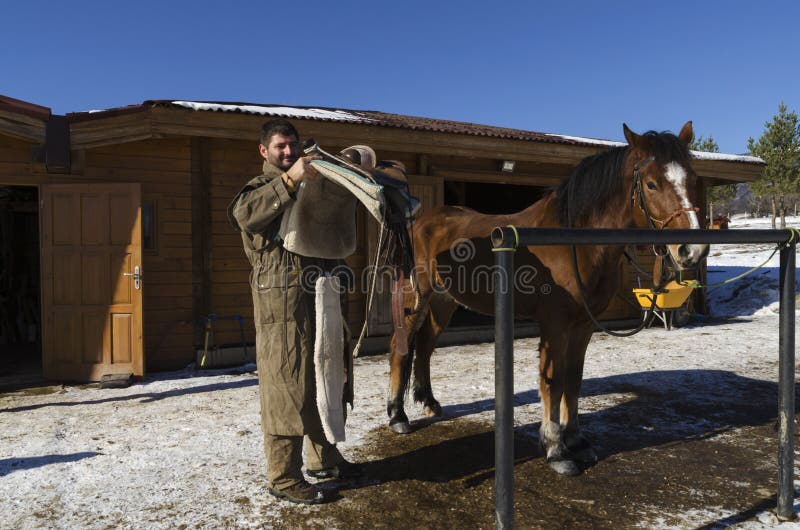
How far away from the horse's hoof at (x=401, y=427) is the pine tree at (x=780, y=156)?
3514 cm

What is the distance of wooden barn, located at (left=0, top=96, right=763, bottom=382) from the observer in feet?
19.0

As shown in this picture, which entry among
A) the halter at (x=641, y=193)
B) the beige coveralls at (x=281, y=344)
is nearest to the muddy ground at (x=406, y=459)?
the beige coveralls at (x=281, y=344)

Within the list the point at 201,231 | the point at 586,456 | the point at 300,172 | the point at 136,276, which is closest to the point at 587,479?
the point at 586,456

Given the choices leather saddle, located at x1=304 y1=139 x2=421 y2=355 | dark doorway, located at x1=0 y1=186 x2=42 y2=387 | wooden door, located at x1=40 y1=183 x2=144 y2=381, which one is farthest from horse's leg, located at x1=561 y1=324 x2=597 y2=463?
dark doorway, located at x1=0 y1=186 x2=42 y2=387

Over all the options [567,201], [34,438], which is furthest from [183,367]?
[567,201]

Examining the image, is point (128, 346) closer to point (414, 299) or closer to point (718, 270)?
point (414, 299)

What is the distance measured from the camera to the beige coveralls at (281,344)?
2582 mm

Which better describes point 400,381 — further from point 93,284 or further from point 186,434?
point 93,284

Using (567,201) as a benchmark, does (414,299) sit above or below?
below

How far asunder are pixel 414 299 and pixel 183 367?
380 cm

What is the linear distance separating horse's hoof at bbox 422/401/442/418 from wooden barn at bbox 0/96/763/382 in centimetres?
239

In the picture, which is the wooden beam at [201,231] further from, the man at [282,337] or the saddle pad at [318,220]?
the saddle pad at [318,220]

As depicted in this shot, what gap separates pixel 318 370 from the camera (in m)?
2.61

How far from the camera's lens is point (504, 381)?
1855mm
